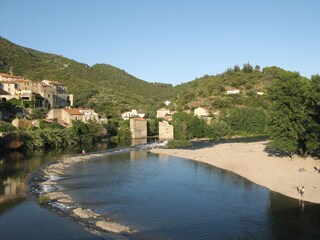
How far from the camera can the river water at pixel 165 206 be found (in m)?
22.3

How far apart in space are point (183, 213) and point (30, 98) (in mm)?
62829

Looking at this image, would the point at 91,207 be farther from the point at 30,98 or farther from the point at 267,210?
the point at 30,98

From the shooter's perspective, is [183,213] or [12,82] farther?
[12,82]

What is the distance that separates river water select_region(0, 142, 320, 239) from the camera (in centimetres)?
2230

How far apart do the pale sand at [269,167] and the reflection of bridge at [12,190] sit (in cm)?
2174

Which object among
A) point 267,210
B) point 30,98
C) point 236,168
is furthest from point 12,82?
point 267,210

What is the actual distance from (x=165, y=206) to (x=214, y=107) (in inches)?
3473

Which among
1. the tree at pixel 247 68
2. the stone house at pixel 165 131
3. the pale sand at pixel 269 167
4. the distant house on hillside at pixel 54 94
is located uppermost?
the tree at pixel 247 68

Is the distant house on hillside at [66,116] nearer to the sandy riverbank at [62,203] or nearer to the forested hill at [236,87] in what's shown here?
the sandy riverbank at [62,203]

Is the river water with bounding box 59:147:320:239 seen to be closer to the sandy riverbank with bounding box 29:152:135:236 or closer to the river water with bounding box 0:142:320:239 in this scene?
the river water with bounding box 0:142:320:239

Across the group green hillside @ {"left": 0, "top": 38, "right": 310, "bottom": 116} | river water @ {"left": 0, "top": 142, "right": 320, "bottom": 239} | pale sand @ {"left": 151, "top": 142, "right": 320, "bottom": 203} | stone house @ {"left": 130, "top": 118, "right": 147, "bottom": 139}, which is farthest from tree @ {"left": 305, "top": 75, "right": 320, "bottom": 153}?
green hillside @ {"left": 0, "top": 38, "right": 310, "bottom": 116}

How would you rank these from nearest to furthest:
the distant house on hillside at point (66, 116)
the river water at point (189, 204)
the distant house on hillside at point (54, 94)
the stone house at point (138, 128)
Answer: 1. the river water at point (189, 204)
2. the distant house on hillside at point (66, 116)
3. the stone house at point (138, 128)
4. the distant house on hillside at point (54, 94)

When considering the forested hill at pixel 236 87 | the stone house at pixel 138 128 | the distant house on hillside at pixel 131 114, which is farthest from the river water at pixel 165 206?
the forested hill at pixel 236 87

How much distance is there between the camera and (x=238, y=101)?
11719 cm
